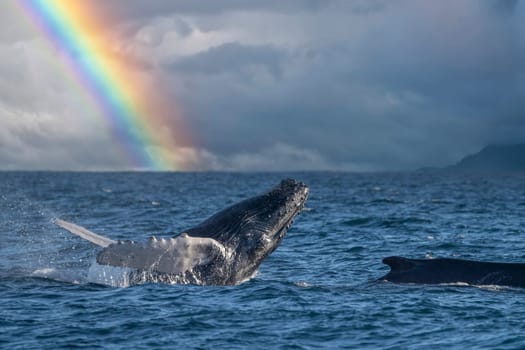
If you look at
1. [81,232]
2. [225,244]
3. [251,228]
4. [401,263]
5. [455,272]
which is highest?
[81,232]

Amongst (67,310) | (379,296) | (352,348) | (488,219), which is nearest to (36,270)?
(67,310)

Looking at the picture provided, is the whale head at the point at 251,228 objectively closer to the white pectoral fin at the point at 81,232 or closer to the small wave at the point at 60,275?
the white pectoral fin at the point at 81,232

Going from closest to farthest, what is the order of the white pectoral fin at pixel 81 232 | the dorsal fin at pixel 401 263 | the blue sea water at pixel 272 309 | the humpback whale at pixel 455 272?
the blue sea water at pixel 272 309, the white pectoral fin at pixel 81 232, the humpback whale at pixel 455 272, the dorsal fin at pixel 401 263

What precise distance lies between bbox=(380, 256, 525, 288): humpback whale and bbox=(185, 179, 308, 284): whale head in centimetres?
207

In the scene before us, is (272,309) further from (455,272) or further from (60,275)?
(60,275)

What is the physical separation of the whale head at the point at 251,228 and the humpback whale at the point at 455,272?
2.07 metres

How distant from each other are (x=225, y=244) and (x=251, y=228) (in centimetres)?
64

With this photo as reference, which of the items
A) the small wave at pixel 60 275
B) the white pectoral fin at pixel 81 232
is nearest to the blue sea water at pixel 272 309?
the small wave at pixel 60 275

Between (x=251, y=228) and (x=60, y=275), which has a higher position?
(x=251, y=228)

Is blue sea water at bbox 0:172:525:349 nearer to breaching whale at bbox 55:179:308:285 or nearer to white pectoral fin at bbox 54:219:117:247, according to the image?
breaching whale at bbox 55:179:308:285

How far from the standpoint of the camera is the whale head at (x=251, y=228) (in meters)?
17.3

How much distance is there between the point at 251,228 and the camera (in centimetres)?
1742

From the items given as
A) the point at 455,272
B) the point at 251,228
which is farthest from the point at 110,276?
the point at 455,272

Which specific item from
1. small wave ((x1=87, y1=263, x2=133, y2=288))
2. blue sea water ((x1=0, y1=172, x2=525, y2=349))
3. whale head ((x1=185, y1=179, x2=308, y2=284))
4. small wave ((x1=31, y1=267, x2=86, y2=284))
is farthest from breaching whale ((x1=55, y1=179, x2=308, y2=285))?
small wave ((x1=31, y1=267, x2=86, y2=284))
